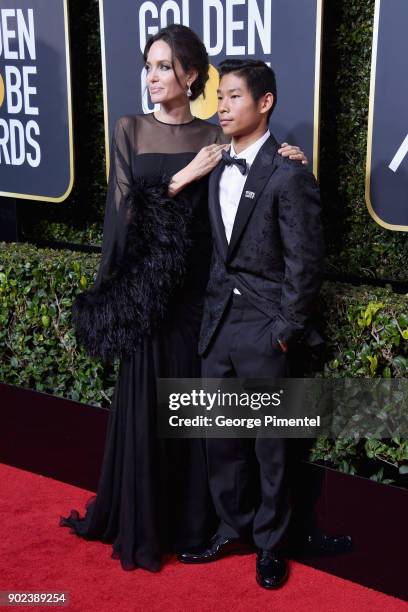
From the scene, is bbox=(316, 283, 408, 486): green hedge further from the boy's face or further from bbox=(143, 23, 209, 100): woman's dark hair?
bbox=(143, 23, 209, 100): woman's dark hair

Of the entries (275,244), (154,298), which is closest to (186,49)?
(275,244)

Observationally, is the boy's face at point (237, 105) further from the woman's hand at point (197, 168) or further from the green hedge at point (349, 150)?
the green hedge at point (349, 150)

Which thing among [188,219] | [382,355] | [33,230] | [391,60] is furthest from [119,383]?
[33,230]

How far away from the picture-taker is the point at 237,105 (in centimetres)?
293

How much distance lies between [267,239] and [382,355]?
618 millimetres

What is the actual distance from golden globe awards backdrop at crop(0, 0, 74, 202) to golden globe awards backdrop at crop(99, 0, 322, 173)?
1.59 ft

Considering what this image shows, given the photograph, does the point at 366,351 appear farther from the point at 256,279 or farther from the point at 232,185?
the point at 232,185

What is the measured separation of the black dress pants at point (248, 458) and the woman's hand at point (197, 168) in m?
0.46

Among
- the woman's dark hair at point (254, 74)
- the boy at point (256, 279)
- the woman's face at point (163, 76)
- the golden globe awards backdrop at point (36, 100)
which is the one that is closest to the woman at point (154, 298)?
the woman's face at point (163, 76)

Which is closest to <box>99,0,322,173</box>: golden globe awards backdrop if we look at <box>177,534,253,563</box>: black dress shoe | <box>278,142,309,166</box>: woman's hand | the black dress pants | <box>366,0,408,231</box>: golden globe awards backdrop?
<box>366,0,408,231</box>: golden globe awards backdrop

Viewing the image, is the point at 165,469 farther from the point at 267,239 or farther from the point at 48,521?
the point at 267,239

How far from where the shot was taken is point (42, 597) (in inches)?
121

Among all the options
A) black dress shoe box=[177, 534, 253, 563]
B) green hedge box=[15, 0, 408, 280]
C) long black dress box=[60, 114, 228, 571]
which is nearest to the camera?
long black dress box=[60, 114, 228, 571]

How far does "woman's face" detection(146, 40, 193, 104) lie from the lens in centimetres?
308
